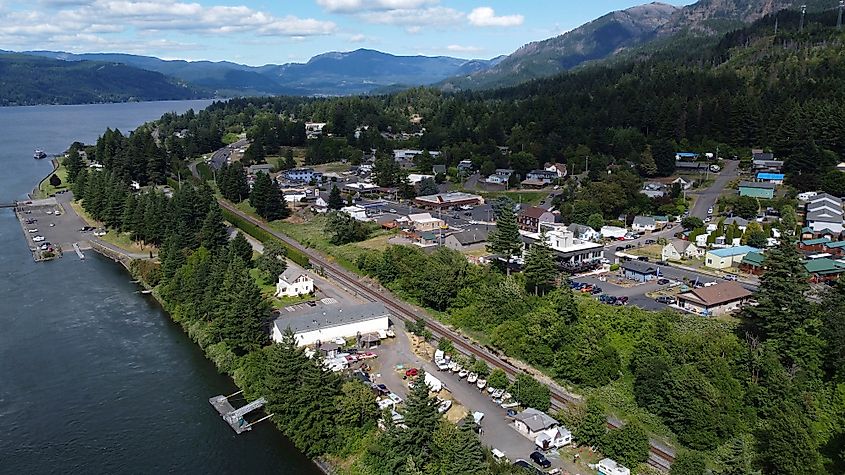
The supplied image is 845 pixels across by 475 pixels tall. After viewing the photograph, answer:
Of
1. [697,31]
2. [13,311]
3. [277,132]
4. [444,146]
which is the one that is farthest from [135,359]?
[697,31]

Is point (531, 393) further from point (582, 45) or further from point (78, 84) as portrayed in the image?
point (78, 84)

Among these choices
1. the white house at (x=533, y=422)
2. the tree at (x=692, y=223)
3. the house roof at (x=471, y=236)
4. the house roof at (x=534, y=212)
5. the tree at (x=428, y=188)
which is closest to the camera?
the white house at (x=533, y=422)

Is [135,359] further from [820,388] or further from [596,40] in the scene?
[596,40]

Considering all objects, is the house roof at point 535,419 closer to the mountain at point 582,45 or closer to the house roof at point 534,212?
the house roof at point 534,212

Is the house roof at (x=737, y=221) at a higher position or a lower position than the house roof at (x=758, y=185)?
lower

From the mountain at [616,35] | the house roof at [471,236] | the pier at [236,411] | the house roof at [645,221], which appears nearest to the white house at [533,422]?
the pier at [236,411]

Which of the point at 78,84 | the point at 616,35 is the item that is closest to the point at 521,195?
the point at 616,35

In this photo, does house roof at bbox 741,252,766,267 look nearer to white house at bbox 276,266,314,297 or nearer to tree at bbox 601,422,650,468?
tree at bbox 601,422,650,468
